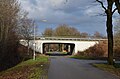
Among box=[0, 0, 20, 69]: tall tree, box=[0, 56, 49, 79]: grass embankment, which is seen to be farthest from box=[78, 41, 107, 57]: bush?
box=[0, 56, 49, 79]: grass embankment

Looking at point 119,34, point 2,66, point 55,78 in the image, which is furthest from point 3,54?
point 119,34

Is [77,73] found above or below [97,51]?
above

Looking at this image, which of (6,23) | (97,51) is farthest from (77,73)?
(97,51)

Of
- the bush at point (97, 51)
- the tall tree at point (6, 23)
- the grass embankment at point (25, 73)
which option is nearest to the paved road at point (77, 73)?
the grass embankment at point (25, 73)

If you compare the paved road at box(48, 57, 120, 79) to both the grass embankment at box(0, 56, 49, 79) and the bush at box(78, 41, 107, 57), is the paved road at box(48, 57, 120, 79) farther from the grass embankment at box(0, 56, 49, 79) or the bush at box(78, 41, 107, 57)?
the bush at box(78, 41, 107, 57)

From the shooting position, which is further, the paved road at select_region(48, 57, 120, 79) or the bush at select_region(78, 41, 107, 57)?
the bush at select_region(78, 41, 107, 57)

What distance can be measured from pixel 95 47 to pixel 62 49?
59.6 metres

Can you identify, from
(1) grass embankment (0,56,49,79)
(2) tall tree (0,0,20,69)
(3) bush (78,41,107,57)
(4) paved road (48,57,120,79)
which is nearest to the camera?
(4) paved road (48,57,120,79)

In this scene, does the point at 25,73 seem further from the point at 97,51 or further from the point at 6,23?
the point at 97,51

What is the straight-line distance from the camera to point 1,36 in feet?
122

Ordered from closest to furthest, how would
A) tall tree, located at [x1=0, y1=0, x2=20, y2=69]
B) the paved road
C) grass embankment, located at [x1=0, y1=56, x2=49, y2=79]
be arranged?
the paved road → grass embankment, located at [x1=0, y1=56, x2=49, y2=79] → tall tree, located at [x1=0, y1=0, x2=20, y2=69]

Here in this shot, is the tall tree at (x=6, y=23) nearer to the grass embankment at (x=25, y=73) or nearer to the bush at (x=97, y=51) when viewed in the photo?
the grass embankment at (x=25, y=73)

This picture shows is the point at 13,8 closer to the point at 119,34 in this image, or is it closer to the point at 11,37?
the point at 11,37

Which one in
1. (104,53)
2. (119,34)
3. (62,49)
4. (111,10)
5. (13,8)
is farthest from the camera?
(62,49)
